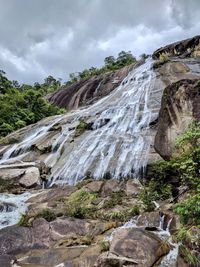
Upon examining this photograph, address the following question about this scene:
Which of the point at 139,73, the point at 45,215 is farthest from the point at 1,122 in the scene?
the point at 45,215

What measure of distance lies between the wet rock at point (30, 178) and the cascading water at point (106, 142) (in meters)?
0.90

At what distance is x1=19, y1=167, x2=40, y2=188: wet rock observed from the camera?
18.6 m

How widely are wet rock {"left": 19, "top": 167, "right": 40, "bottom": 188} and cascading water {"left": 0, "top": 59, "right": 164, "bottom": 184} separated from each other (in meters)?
0.90

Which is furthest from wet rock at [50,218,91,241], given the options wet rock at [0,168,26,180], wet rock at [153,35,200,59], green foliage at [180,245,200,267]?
wet rock at [153,35,200,59]

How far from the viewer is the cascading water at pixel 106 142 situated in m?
17.9

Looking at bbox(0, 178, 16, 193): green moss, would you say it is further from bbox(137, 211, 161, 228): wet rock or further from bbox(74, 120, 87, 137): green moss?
bbox(137, 211, 161, 228): wet rock

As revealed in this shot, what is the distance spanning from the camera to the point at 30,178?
18969 millimetres

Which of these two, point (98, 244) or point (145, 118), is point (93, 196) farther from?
point (145, 118)

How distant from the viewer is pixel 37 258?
9.85m

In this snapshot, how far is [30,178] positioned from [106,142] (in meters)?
4.94

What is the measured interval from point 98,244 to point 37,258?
182 centimetres

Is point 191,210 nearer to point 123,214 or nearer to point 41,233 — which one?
point 123,214

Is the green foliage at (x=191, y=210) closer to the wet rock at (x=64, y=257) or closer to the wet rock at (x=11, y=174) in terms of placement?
the wet rock at (x=64, y=257)

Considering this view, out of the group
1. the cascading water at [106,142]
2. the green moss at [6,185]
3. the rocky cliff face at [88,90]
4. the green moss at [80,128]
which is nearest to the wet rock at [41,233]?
the cascading water at [106,142]
